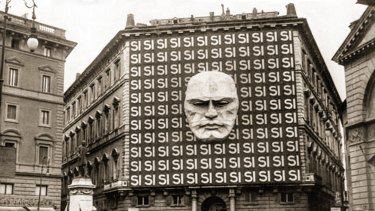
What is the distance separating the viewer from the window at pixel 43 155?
44156 millimetres

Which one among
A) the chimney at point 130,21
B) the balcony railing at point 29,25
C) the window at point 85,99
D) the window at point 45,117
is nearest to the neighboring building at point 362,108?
the chimney at point 130,21

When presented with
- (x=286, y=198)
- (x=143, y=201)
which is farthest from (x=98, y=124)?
(x=286, y=198)

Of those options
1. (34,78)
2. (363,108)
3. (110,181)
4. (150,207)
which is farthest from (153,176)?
(363,108)

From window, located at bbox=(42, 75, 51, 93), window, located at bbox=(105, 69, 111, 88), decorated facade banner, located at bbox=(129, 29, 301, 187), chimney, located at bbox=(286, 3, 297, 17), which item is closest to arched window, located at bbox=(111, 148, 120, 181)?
decorated facade banner, located at bbox=(129, 29, 301, 187)

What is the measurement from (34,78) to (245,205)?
19528mm

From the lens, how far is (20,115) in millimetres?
43562

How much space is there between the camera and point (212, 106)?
43281 millimetres

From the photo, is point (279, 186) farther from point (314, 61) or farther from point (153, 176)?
point (314, 61)

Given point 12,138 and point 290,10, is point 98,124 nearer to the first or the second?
point 12,138

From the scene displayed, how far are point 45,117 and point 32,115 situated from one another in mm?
1239

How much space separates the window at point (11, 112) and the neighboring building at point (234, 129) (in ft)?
28.2

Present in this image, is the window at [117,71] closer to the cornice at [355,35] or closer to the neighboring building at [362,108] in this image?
the cornice at [355,35]

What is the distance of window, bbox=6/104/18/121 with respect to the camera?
42.9 meters

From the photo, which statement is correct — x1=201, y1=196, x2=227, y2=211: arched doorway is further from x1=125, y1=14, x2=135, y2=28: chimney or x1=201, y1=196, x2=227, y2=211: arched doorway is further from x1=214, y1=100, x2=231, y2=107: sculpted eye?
x1=125, y1=14, x2=135, y2=28: chimney
